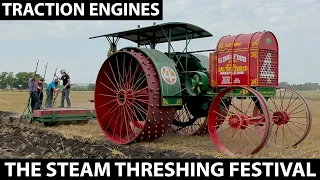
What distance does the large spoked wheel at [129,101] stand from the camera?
825 cm

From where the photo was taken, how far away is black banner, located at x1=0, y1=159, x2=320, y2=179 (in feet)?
18.5

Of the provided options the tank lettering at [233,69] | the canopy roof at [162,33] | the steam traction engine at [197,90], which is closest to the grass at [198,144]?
the steam traction engine at [197,90]

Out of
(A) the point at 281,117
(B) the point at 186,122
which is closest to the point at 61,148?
(B) the point at 186,122

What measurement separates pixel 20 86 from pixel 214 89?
68750mm

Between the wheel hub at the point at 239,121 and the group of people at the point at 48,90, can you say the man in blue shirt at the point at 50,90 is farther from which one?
the wheel hub at the point at 239,121

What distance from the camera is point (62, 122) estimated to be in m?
12.7

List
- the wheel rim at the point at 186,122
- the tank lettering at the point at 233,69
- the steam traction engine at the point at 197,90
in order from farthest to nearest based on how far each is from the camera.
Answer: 1. the wheel rim at the point at 186,122
2. the tank lettering at the point at 233,69
3. the steam traction engine at the point at 197,90

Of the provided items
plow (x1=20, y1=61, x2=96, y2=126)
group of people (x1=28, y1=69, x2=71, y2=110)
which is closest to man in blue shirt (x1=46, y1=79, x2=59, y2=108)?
group of people (x1=28, y1=69, x2=71, y2=110)

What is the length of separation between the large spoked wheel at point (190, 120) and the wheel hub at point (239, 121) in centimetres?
269

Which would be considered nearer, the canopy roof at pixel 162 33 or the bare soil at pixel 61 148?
the bare soil at pixel 61 148

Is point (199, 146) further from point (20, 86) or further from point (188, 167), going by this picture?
point (20, 86)

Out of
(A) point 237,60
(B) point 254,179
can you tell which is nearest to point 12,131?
(A) point 237,60

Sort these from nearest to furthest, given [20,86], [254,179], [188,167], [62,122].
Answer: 1. [254,179]
2. [188,167]
3. [62,122]
4. [20,86]

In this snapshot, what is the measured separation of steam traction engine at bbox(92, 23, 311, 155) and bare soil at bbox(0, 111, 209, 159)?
708mm
